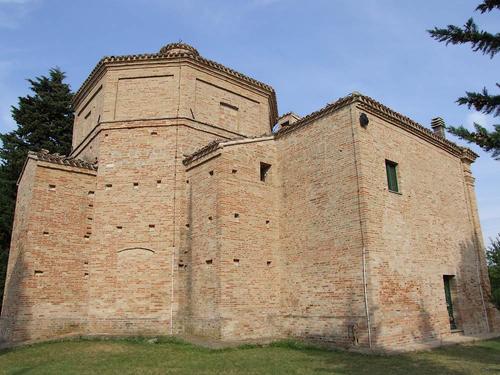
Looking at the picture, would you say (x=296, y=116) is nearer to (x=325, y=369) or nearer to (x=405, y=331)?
(x=405, y=331)

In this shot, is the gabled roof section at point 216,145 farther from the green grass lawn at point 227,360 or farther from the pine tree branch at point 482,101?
the pine tree branch at point 482,101

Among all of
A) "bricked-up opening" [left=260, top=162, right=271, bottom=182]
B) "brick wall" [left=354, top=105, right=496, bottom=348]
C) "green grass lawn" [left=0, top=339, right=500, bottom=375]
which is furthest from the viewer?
"bricked-up opening" [left=260, top=162, right=271, bottom=182]

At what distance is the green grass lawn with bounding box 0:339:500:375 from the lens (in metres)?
7.93

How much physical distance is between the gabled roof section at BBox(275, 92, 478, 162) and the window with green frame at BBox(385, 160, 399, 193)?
1387 millimetres

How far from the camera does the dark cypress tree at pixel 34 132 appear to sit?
19.0 metres

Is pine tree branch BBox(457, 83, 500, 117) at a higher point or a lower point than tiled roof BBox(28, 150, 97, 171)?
lower

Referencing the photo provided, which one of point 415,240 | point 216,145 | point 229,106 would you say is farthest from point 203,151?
point 415,240

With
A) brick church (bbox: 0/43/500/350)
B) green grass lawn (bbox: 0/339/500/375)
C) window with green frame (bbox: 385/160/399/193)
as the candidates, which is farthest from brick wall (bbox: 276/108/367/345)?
window with green frame (bbox: 385/160/399/193)

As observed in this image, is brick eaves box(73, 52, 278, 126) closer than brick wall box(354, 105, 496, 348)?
No

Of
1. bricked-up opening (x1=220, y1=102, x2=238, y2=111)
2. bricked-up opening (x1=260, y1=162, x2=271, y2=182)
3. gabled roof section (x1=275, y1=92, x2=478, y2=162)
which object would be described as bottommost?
bricked-up opening (x1=260, y1=162, x2=271, y2=182)

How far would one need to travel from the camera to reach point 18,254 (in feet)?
43.1

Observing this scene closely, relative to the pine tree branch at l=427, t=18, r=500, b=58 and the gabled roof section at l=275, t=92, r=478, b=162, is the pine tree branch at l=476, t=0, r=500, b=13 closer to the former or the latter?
the pine tree branch at l=427, t=18, r=500, b=58

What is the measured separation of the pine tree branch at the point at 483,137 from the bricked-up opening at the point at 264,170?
9.02m

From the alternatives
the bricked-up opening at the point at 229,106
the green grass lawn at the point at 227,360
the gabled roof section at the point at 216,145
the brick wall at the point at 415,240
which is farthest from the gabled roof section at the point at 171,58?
the green grass lawn at the point at 227,360
